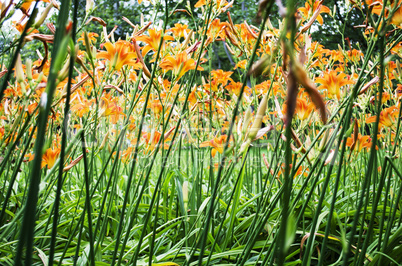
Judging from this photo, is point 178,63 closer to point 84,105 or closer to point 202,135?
point 84,105

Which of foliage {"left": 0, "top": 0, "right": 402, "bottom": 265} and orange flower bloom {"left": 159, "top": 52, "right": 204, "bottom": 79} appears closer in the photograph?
foliage {"left": 0, "top": 0, "right": 402, "bottom": 265}

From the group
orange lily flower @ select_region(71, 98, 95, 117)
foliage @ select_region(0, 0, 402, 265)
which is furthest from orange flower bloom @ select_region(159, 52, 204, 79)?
orange lily flower @ select_region(71, 98, 95, 117)

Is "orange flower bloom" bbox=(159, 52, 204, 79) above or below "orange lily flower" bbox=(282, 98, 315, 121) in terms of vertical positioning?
above

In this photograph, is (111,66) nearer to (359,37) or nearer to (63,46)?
(63,46)

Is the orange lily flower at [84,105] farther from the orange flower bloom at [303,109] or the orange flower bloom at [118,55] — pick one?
the orange flower bloom at [303,109]

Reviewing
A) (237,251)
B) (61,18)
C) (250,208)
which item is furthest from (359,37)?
(61,18)

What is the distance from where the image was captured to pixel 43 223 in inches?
53.1

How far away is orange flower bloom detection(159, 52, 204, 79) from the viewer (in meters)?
0.88

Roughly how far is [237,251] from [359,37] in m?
10.2

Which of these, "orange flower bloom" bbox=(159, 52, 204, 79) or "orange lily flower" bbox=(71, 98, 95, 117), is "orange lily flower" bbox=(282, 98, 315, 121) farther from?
"orange lily flower" bbox=(71, 98, 95, 117)

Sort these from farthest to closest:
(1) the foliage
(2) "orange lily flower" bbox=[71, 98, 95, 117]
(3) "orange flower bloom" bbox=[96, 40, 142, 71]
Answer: (2) "orange lily flower" bbox=[71, 98, 95, 117], (3) "orange flower bloom" bbox=[96, 40, 142, 71], (1) the foliage

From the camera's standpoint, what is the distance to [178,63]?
2.96ft

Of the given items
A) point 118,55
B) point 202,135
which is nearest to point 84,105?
point 118,55

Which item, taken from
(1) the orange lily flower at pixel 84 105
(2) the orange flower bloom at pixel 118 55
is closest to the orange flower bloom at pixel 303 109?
(2) the orange flower bloom at pixel 118 55
